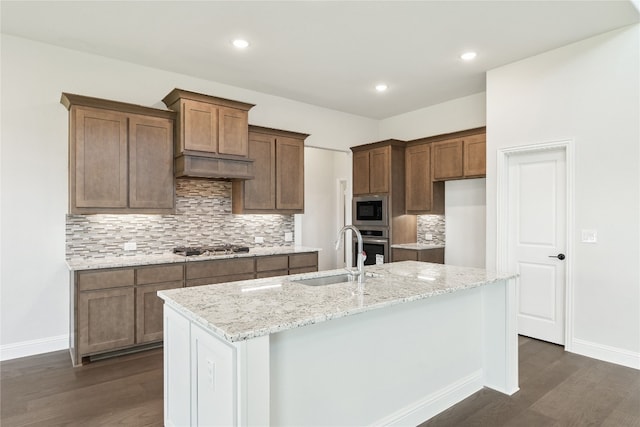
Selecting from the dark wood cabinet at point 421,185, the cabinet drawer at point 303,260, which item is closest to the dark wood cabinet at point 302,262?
the cabinet drawer at point 303,260

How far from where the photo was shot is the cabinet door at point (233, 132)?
4.28 m

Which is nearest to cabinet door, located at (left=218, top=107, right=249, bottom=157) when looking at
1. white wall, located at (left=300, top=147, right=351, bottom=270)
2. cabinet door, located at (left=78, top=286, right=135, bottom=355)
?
cabinet door, located at (left=78, top=286, right=135, bottom=355)

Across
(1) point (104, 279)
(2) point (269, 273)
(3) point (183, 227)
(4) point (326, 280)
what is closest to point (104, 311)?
(1) point (104, 279)

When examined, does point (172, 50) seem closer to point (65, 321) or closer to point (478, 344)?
point (65, 321)

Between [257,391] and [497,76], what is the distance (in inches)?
168

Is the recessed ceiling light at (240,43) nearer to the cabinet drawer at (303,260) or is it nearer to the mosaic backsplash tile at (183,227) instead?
the mosaic backsplash tile at (183,227)

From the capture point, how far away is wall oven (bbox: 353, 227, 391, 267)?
226 inches

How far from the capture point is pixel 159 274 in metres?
3.77

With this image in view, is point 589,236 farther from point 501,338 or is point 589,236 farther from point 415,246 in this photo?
point 415,246

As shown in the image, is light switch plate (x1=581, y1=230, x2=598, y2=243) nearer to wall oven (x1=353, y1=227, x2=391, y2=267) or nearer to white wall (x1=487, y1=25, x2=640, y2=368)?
white wall (x1=487, y1=25, x2=640, y2=368)

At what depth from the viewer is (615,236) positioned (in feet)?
11.5

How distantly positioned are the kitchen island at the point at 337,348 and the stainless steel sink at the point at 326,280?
49 millimetres

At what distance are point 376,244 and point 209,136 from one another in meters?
3.01

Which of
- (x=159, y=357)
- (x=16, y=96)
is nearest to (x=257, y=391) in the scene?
(x=159, y=357)
